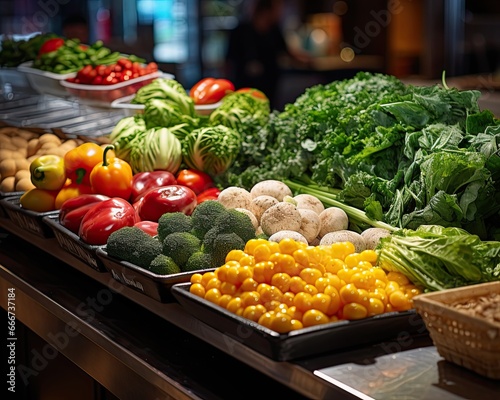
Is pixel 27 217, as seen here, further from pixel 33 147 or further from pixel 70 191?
pixel 33 147

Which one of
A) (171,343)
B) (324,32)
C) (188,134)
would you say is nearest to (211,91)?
(188,134)

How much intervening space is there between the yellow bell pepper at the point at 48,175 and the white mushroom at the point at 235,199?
34.2 inches

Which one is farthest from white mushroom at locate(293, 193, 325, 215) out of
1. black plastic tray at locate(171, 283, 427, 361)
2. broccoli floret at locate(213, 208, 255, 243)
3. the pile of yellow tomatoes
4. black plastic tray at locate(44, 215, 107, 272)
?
black plastic tray at locate(171, 283, 427, 361)

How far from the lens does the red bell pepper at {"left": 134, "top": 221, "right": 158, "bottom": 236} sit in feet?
9.74

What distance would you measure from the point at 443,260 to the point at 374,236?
1.66 feet

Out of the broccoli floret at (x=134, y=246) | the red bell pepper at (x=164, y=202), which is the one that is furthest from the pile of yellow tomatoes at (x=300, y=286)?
the red bell pepper at (x=164, y=202)

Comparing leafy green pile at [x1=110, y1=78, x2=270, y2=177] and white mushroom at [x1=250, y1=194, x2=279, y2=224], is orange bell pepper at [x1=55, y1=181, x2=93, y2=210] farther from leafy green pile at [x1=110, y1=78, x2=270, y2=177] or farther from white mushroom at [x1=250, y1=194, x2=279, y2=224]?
white mushroom at [x1=250, y1=194, x2=279, y2=224]

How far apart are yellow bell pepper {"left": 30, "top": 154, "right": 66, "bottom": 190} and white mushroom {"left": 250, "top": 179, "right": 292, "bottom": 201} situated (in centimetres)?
93

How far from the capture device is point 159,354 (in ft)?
8.11

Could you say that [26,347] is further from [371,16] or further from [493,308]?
[371,16]

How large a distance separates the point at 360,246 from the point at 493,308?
85 cm

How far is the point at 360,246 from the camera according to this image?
2725 millimetres

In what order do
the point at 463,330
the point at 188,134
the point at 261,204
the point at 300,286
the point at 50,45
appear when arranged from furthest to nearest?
the point at 50,45 < the point at 188,134 < the point at 261,204 < the point at 300,286 < the point at 463,330

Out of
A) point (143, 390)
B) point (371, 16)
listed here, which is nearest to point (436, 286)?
point (143, 390)
